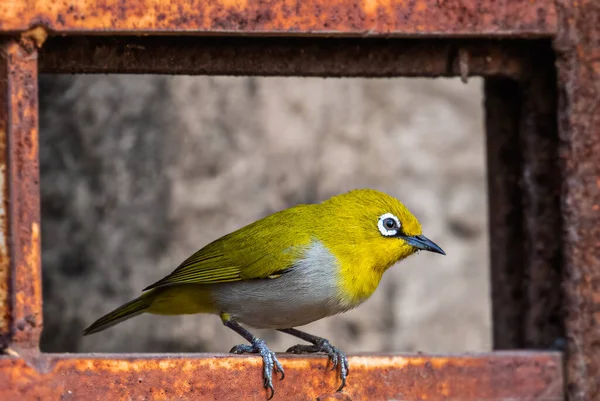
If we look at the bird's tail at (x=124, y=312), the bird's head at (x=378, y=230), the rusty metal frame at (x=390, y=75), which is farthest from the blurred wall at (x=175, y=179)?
the rusty metal frame at (x=390, y=75)

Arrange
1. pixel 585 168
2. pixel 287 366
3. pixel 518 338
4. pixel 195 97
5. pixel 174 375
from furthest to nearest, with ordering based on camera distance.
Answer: pixel 195 97, pixel 518 338, pixel 585 168, pixel 287 366, pixel 174 375

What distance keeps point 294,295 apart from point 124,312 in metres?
0.91

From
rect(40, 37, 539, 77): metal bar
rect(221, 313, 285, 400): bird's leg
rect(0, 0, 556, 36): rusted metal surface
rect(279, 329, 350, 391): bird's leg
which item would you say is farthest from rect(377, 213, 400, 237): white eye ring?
rect(0, 0, 556, 36): rusted metal surface

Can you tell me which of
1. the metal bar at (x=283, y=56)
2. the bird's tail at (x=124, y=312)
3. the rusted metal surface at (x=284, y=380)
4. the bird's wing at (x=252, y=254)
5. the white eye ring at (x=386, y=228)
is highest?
the metal bar at (x=283, y=56)

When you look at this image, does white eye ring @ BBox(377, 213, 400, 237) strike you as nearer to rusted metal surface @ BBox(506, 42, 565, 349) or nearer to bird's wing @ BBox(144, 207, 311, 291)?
bird's wing @ BBox(144, 207, 311, 291)

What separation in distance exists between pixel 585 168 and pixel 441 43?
0.77m

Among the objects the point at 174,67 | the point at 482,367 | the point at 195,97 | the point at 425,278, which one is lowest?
the point at 482,367

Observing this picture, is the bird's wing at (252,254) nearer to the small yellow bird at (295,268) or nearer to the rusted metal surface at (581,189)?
the small yellow bird at (295,268)

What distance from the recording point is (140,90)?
20.9 ft

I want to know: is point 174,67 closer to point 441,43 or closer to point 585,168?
point 441,43

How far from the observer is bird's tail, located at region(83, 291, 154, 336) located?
4852 mm

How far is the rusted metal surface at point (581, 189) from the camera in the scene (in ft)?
13.5

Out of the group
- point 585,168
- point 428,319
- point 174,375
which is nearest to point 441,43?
point 585,168

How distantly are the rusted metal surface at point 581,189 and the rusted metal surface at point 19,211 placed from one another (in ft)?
6.50
